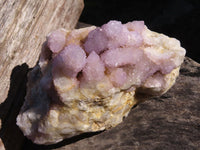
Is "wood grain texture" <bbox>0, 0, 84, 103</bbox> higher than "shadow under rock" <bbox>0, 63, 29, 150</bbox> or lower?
higher

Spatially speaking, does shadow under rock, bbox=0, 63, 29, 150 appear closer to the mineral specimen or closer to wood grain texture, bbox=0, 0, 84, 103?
wood grain texture, bbox=0, 0, 84, 103

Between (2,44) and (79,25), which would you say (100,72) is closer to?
(2,44)

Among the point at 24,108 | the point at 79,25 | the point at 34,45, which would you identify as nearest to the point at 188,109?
the point at 24,108

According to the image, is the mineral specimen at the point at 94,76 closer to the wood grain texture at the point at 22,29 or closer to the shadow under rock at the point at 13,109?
the shadow under rock at the point at 13,109

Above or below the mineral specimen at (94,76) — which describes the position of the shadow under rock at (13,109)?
below

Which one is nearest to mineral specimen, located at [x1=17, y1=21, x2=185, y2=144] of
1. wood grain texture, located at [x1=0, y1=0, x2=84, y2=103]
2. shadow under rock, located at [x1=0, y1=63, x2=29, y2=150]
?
shadow under rock, located at [x1=0, y1=63, x2=29, y2=150]

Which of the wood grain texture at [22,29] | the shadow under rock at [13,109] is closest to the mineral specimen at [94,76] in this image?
the shadow under rock at [13,109]

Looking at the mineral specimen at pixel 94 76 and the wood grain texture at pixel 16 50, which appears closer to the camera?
the mineral specimen at pixel 94 76
